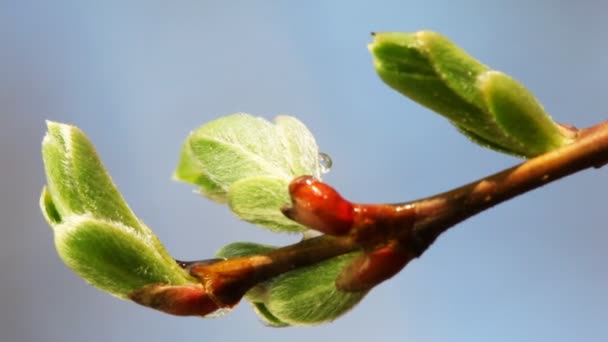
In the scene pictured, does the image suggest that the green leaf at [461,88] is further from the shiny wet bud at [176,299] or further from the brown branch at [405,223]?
the shiny wet bud at [176,299]

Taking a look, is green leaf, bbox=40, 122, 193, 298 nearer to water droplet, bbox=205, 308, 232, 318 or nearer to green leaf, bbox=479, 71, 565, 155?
water droplet, bbox=205, 308, 232, 318

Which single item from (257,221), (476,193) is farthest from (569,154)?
(257,221)

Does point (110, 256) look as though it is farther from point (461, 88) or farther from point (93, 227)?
point (461, 88)

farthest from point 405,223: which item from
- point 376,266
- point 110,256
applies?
point 110,256

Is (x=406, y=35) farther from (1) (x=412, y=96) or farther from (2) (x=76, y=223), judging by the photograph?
(2) (x=76, y=223)

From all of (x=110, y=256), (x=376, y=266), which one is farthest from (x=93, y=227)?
(x=376, y=266)
